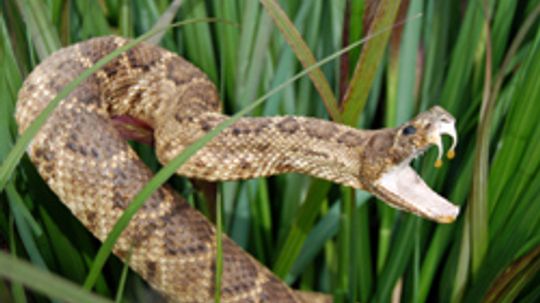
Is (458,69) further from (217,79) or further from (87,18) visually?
(87,18)

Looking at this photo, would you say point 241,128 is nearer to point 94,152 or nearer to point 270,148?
point 270,148

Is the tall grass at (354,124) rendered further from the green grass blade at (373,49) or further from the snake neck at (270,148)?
the snake neck at (270,148)

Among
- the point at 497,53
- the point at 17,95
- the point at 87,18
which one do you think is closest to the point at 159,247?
the point at 17,95

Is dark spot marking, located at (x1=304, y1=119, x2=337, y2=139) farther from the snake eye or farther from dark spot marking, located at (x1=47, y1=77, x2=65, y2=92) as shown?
dark spot marking, located at (x1=47, y1=77, x2=65, y2=92)

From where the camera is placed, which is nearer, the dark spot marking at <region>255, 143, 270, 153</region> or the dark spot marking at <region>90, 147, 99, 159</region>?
the dark spot marking at <region>90, 147, 99, 159</region>

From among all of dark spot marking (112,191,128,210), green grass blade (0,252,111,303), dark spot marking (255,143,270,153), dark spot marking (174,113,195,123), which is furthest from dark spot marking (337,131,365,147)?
Answer: green grass blade (0,252,111,303)

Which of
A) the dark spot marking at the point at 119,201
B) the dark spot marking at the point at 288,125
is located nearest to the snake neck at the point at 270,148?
the dark spot marking at the point at 288,125

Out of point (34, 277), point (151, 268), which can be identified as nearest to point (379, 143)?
point (151, 268)
